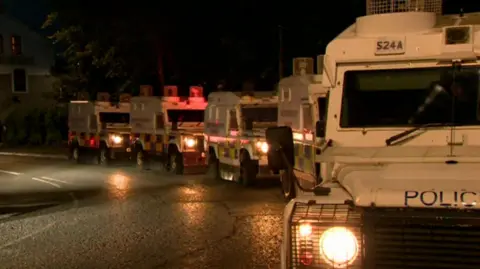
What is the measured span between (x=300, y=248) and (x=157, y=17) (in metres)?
29.0

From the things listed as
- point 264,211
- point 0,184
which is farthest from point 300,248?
point 0,184

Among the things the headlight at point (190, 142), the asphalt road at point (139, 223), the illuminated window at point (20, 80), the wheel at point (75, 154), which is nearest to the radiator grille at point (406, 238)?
the asphalt road at point (139, 223)

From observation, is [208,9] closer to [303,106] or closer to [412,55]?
[303,106]

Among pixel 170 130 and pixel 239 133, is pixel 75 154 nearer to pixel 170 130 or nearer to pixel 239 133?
pixel 170 130

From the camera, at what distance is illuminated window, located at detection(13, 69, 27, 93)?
52500mm

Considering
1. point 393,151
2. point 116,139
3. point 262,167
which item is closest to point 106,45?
point 116,139

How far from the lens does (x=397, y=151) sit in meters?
5.09

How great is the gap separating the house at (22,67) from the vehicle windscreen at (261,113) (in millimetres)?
36856

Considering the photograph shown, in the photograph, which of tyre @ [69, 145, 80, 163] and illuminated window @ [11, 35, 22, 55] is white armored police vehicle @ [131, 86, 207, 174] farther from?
illuminated window @ [11, 35, 22, 55]

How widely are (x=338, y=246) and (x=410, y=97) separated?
6.28 ft

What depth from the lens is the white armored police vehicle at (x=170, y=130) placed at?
20.2 metres

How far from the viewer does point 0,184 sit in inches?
745

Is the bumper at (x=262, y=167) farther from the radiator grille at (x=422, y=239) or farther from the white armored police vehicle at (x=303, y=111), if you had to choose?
the radiator grille at (x=422, y=239)

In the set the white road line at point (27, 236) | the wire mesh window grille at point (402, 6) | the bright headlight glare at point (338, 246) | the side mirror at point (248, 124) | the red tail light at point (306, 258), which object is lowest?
the white road line at point (27, 236)
